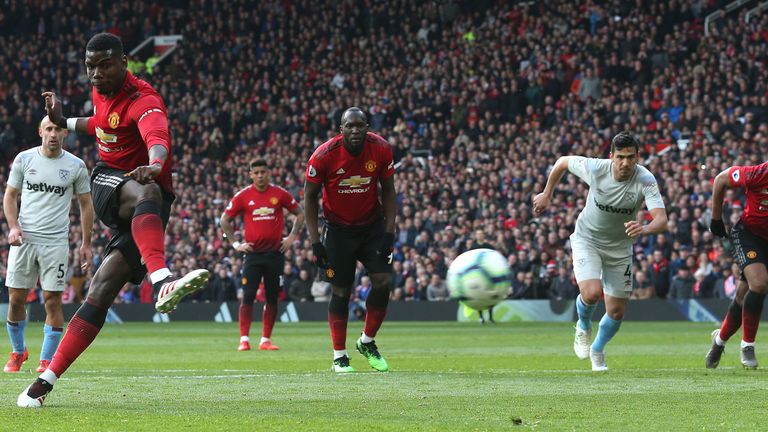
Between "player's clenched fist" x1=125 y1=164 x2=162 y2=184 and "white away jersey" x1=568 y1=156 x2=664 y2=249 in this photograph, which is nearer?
"player's clenched fist" x1=125 y1=164 x2=162 y2=184

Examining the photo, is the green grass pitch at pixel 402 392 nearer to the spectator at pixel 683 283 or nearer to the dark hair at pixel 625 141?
the dark hair at pixel 625 141

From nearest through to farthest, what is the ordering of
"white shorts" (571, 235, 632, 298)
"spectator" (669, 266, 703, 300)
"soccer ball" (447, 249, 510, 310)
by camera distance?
1. "soccer ball" (447, 249, 510, 310)
2. "white shorts" (571, 235, 632, 298)
3. "spectator" (669, 266, 703, 300)

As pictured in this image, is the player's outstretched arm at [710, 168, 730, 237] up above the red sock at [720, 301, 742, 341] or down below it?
above

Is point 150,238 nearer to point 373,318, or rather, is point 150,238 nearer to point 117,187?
point 117,187

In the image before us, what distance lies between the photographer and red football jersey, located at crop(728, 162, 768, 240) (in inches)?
467

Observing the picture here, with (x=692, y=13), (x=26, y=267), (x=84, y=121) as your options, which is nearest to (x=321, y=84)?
(x=692, y=13)

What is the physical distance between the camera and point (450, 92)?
124 ft

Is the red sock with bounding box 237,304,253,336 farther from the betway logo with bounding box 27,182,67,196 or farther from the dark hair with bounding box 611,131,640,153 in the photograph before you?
the dark hair with bounding box 611,131,640,153

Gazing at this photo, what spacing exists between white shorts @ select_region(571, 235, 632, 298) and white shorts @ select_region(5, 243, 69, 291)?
514 cm

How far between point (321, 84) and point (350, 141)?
30028mm

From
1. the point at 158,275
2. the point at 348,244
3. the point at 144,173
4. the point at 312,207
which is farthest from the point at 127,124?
the point at 348,244

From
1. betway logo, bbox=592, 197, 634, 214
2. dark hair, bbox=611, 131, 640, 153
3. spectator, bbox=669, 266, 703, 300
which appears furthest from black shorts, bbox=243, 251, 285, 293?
spectator, bbox=669, 266, 703, 300

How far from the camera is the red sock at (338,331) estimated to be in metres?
12.0

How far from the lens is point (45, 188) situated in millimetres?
12445
